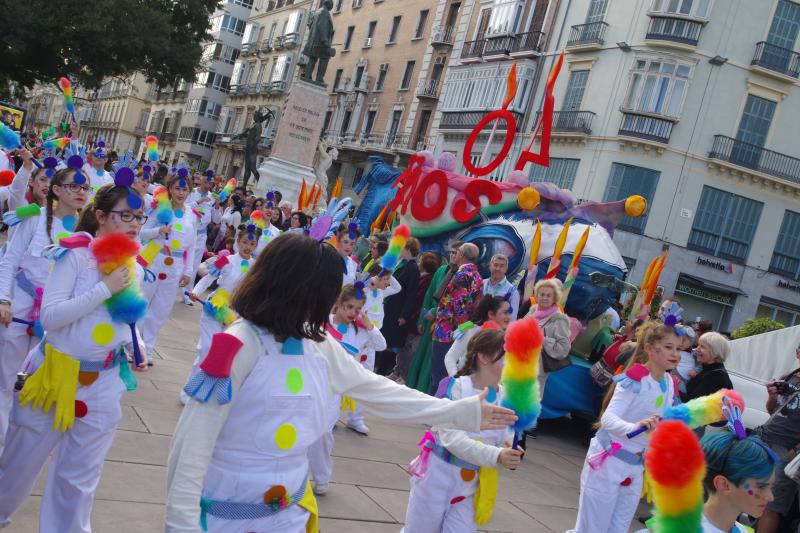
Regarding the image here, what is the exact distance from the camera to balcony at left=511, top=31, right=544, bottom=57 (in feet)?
108

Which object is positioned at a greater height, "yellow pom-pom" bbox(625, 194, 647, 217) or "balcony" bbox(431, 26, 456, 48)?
"balcony" bbox(431, 26, 456, 48)

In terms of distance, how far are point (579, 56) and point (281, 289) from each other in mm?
29854

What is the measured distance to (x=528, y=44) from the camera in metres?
33.2

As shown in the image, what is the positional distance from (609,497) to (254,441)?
3.16 meters

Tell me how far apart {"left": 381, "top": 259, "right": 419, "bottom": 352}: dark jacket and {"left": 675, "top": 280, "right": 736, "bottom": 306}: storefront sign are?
66.3ft

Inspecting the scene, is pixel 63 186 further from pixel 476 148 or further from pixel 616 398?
pixel 476 148

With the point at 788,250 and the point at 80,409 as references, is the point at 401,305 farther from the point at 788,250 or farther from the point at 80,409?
the point at 788,250

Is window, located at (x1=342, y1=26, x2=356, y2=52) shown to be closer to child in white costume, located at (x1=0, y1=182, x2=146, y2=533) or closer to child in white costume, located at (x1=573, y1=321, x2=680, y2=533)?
child in white costume, located at (x1=573, y1=321, x2=680, y2=533)

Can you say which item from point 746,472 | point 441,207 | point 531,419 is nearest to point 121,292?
point 531,419

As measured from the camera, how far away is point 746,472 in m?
3.18

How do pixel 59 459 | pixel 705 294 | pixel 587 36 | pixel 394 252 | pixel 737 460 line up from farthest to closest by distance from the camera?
pixel 587 36 < pixel 705 294 < pixel 394 252 < pixel 59 459 < pixel 737 460

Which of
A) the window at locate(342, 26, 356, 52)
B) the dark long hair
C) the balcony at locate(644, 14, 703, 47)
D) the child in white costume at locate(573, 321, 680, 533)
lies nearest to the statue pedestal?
the balcony at locate(644, 14, 703, 47)

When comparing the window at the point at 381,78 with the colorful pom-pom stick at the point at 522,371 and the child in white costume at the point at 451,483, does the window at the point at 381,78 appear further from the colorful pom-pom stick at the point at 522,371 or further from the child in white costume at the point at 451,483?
the colorful pom-pom stick at the point at 522,371

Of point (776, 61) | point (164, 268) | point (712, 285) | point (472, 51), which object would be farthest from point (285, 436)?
point (472, 51)
